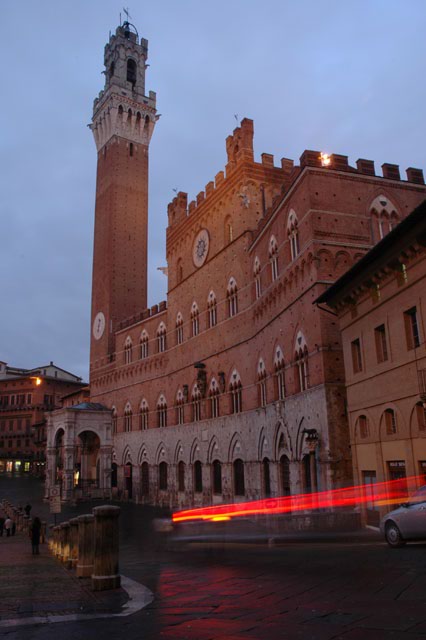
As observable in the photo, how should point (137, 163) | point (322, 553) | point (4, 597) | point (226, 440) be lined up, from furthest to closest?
point (137, 163) → point (226, 440) → point (322, 553) → point (4, 597)

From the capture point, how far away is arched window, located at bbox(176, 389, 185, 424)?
3584cm

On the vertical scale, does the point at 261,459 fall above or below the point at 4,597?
above

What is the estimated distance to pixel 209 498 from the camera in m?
31.1

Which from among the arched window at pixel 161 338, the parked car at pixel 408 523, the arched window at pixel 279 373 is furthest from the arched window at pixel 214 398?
the parked car at pixel 408 523

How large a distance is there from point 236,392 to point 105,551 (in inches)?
823

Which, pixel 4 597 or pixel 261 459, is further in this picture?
pixel 261 459

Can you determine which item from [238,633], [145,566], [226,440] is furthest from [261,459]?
[238,633]

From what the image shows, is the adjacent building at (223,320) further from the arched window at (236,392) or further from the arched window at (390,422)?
the arched window at (390,422)

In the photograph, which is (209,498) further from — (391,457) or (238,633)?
(238,633)

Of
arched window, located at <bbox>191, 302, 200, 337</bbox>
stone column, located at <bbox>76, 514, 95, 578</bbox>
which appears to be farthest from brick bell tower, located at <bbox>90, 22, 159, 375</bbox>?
stone column, located at <bbox>76, 514, 95, 578</bbox>

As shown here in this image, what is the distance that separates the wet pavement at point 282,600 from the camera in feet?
17.9

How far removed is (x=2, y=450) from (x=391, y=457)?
71163mm

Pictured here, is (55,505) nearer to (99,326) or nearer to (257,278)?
(257,278)

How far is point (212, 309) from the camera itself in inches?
1288
